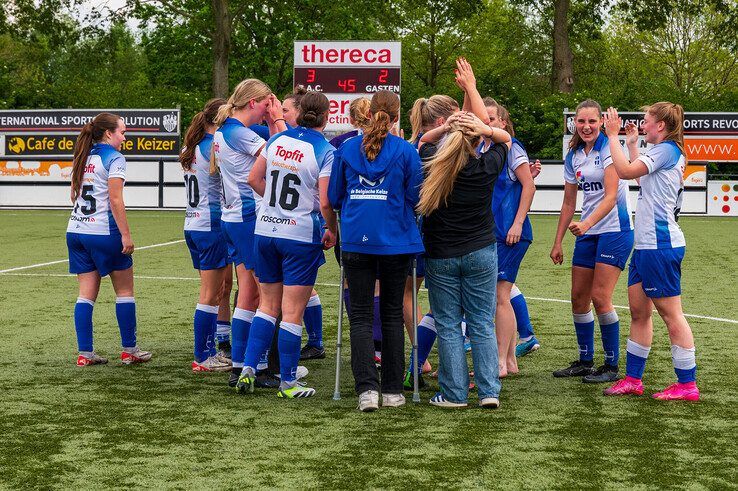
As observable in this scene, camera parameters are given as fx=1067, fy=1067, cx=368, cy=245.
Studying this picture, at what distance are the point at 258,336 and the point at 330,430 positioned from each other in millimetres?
1180

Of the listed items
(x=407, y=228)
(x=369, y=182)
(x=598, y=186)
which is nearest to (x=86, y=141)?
(x=369, y=182)

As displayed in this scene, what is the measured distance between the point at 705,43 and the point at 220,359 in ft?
161

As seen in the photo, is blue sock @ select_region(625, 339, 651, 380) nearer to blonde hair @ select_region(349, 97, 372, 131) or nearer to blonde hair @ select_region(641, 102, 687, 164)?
blonde hair @ select_region(641, 102, 687, 164)

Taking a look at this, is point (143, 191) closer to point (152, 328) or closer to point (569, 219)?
point (152, 328)

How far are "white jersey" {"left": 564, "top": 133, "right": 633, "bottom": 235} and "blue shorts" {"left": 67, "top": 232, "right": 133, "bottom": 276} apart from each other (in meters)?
3.39

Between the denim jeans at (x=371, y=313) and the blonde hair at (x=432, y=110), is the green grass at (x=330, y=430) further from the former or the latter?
the blonde hair at (x=432, y=110)

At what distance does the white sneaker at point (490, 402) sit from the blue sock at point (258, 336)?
4.76 ft

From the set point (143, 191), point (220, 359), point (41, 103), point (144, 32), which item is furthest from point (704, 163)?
point (144, 32)

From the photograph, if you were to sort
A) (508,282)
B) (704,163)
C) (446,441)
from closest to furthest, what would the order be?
(446,441), (508,282), (704,163)

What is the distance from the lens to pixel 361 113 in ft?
22.0

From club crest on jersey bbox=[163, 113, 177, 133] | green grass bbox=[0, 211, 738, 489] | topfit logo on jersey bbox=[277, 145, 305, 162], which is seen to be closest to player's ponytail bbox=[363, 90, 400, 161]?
topfit logo on jersey bbox=[277, 145, 305, 162]

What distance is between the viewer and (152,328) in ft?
32.8

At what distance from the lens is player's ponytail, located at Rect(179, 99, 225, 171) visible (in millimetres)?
7715

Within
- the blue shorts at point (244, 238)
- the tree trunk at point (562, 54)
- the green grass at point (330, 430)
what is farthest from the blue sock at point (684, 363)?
the tree trunk at point (562, 54)
